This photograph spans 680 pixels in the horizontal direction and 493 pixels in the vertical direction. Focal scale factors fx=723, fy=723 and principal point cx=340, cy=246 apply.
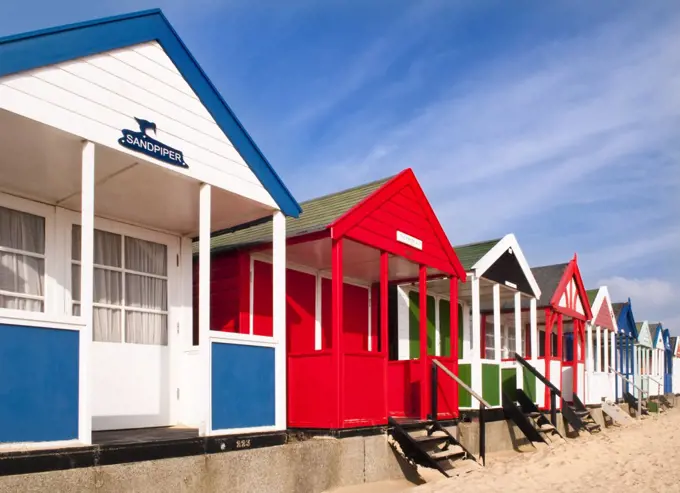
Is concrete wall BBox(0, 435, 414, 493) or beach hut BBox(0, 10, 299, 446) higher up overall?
beach hut BBox(0, 10, 299, 446)

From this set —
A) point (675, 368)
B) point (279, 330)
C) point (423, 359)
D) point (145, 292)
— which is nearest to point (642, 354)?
point (675, 368)

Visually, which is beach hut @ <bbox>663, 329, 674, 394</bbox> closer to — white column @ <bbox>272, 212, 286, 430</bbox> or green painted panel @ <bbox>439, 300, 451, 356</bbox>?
green painted panel @ <bbox>439, 300, 451, 356</bbox>

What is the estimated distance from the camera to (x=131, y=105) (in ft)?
20.1

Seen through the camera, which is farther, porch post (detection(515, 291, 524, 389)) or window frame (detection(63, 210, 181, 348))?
porch post (detection(515, 291, 524, 389))

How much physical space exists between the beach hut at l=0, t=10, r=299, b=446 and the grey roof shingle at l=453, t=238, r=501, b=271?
5.50m

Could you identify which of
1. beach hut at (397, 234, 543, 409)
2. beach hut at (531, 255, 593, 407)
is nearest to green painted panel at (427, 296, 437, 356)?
A: beach hut at (397, 234, 543, 409)

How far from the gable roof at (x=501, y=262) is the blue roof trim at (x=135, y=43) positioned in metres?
5.50

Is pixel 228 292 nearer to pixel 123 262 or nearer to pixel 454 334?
pixel 123 262

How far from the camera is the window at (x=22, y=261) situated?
663 cm

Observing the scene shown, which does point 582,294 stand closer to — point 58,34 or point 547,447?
point 547,447

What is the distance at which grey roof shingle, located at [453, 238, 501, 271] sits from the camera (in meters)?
12.7

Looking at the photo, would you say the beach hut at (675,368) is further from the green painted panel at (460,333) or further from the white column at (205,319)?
the white column at (205,319)

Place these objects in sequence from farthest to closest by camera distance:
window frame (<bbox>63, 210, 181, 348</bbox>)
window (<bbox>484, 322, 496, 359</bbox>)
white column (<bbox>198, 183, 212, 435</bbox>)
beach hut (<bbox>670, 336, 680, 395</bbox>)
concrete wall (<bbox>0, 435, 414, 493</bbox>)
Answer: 1. beach hut (<bbox>670, 336, 680, 395</bbox>)
2. window (<bbox>484, 322, 496, 359</bbox>)
3. window frame (<bbox>63, 210, 181, 348</bbox>)
4. white column (<bbox>198, 183, 212, 435</bbox>)
5. concrete wall (<bbox>0, 435, 414, 493</bbox>)

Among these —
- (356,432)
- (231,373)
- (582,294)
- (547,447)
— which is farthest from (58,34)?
(582,294)
